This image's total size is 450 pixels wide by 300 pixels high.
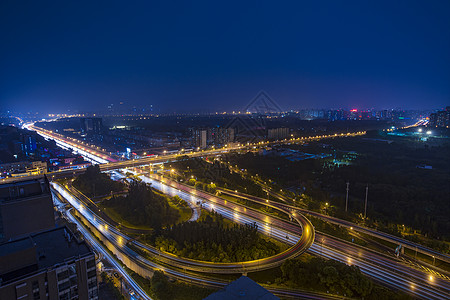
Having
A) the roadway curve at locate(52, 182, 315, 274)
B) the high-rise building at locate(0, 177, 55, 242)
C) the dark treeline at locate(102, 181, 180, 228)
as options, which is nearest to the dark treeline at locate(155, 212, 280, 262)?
the roadway curve at locate(52, 182, 315, 274)

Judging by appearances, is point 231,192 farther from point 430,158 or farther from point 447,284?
point 430,158

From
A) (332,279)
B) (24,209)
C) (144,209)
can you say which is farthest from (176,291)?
(24,209)

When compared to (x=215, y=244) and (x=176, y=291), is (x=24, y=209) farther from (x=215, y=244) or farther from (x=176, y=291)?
(x=215, y=244)

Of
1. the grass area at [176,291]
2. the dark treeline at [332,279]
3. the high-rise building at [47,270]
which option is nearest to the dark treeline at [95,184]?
the grass area at [176,291]

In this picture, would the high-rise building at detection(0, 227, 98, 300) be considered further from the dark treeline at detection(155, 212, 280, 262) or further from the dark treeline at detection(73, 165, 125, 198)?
the dark treeline at detection(73, 165, 125, 198)

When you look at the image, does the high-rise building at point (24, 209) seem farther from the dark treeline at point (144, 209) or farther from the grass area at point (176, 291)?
the grass area at point (176, 291)
